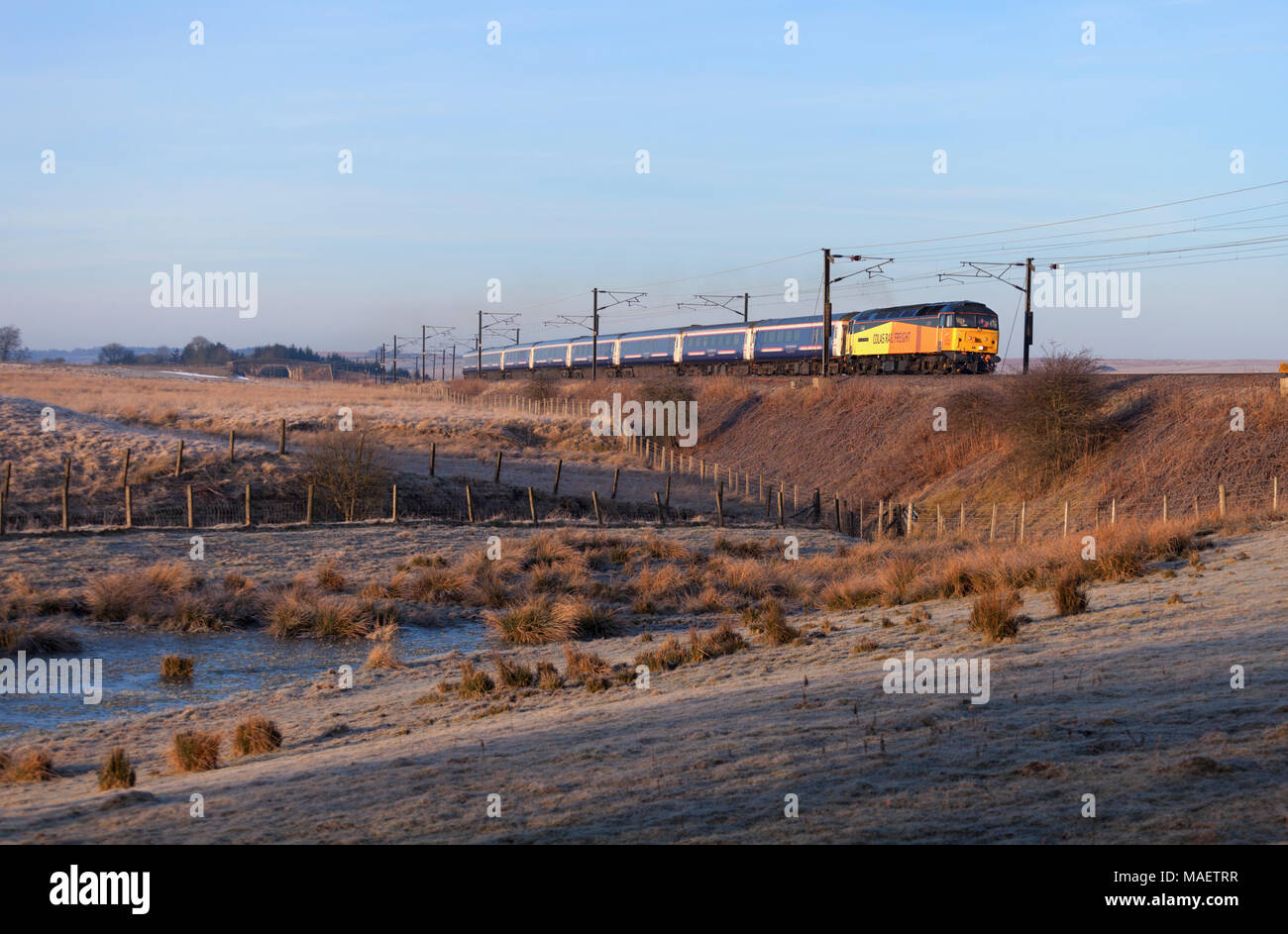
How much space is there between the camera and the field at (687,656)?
7.02 meters

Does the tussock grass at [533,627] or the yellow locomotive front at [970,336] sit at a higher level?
the yellow locomotive front at [970,336]

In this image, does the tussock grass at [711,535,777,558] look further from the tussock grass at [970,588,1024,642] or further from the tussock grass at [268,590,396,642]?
→ the tussock grass at [970,588,1024,642]

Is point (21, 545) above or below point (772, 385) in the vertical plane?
below

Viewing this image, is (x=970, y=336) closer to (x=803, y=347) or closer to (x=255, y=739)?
(x=803, y=347)

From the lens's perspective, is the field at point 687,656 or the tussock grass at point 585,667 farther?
the tussock grass at point 585,667

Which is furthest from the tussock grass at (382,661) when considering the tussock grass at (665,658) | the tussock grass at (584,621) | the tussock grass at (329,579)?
the tussock grass at (329,579)

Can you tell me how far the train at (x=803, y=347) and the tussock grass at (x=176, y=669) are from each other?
141 ft

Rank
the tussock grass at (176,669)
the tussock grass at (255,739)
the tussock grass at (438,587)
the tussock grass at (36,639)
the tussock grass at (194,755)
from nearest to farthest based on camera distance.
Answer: the tussock grass at (194,755)
the tussock grass at (255,739)
the tussock grass at (176,669)
the tussock grass at (36,639)
the tussock grass at (438,587)

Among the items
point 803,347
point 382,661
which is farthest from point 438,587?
point 803,347

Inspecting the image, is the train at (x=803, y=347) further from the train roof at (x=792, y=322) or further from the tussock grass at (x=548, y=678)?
the tussock grass at (x=548, y=678)

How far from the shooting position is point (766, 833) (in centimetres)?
633
